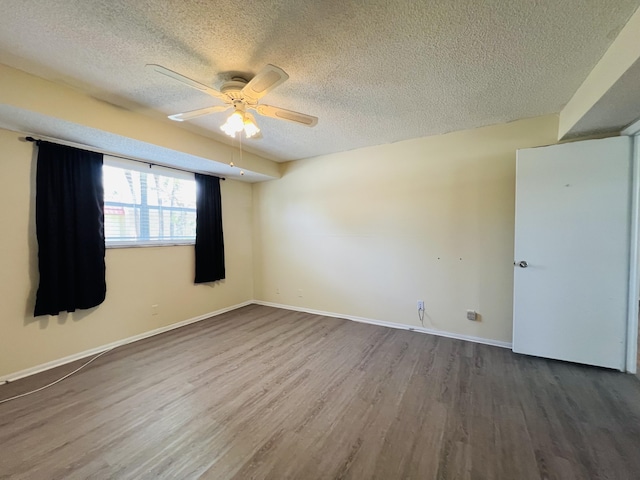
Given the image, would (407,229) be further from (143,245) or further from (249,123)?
(143,245)

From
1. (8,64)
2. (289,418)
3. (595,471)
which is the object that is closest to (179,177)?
(8,64)

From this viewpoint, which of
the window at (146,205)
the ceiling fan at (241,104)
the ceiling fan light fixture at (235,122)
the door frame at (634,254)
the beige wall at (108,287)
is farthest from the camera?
the window at (146,205)

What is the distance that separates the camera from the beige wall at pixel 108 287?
2.38m

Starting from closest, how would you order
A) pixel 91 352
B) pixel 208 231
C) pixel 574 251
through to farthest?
pixel 574 251 < pixel 91 352 < pixel 208 231

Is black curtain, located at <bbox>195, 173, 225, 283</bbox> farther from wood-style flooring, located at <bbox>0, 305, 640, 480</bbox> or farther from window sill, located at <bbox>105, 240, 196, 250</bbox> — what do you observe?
wood-style flooring, located at <bbox>0, 305, 640, 480</bbox>

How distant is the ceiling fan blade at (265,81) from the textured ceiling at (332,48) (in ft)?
0.70

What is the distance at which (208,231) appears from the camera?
405 cm

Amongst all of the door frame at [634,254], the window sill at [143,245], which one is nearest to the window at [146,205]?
the window sill at [143,245]

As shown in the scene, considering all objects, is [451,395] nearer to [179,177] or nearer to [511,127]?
[511,127]

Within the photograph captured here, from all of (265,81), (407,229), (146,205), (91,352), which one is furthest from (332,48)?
(91,352)

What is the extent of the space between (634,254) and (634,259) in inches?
1.7

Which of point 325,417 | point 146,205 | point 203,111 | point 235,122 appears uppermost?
point 203,111

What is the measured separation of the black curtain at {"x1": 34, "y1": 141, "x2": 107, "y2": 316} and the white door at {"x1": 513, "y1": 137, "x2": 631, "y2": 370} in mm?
4376

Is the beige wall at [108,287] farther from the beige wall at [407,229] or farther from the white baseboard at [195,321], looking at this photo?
the beige wall at [407,229]
